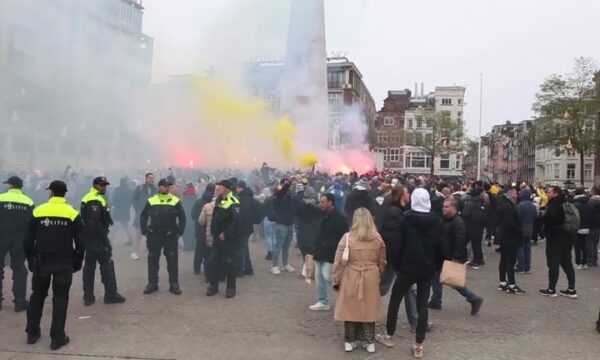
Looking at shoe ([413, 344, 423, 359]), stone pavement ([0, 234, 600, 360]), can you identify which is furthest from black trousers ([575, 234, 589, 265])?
shoe ([413, 344, 423, 359])

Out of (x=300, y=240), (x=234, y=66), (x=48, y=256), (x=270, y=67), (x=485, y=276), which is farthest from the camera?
(x=270, y=67)

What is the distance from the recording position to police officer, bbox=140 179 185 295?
7.93 m

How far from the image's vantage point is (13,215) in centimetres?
685

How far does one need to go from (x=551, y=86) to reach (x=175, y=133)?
30344 mm

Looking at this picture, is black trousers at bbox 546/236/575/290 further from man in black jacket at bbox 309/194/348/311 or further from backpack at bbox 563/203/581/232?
man in black jacket at bbox 309/194/348/311

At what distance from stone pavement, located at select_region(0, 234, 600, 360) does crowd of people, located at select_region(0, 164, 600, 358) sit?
239mm

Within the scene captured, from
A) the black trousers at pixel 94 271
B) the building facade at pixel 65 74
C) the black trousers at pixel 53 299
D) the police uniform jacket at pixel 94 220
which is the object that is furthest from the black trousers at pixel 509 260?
the building facade at pixel 65 74

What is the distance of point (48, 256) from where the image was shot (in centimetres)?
559

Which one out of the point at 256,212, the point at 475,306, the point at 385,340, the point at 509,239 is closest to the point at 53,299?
the point at 385,340

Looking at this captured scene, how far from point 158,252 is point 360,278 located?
12.7ft

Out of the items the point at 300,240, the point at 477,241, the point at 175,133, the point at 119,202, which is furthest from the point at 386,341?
the point at 175,133

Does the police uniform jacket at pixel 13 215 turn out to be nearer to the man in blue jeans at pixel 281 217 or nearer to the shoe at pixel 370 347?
the man in blue jeans at pixel 281 217

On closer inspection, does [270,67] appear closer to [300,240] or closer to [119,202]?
[119,202]

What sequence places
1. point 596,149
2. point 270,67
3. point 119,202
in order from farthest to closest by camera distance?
1. point 596,149
2. point 270,67
3. point 119,202
